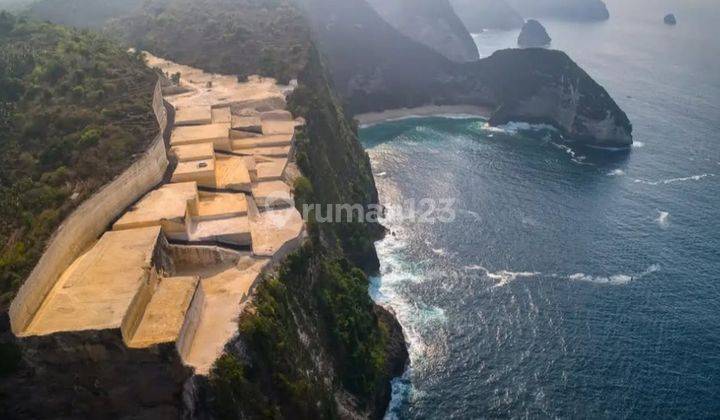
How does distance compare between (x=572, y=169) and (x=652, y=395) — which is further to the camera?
(x=572, y=169)

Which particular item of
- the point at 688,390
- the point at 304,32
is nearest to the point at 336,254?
the point at 688,390

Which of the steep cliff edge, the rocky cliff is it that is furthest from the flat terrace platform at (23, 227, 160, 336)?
the rocky cliff

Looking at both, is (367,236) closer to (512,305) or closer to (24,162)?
(512,305)

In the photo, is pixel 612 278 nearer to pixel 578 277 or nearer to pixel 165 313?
pixel 578 277

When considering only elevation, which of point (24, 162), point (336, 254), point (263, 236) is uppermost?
point (24, 162)

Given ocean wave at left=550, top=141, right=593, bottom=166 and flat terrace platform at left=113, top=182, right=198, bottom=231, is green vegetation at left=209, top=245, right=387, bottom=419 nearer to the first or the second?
flat terrace platform at left=113, top=182, right=198, bottom=231

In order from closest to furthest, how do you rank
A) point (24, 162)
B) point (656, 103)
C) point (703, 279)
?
point (24, 162)
point (703, 279)
point (656, 103)

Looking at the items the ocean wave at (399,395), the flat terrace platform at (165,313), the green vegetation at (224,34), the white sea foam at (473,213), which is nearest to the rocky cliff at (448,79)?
the green vegetation at (224,34)
